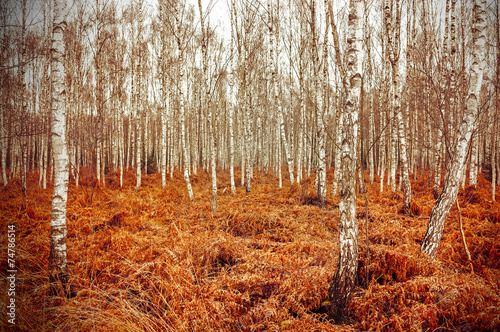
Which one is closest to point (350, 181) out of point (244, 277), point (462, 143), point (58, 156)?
point (244, 277)

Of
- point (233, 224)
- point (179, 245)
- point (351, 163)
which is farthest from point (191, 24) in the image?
point (351, 163)

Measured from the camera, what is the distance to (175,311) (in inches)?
116

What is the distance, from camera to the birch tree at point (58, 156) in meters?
3.28

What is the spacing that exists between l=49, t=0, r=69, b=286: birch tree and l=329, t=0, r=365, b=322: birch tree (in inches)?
148

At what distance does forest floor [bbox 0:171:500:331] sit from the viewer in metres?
2.64

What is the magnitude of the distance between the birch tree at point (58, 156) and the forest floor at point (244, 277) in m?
0.29

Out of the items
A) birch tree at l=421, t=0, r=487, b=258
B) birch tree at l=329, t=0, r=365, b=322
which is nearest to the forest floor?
birch tree at l=329, t=0, r=365, b=322

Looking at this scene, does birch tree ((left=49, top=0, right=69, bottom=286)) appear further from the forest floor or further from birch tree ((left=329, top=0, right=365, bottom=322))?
birch tree ((left=329, top=0, right=365, bottom=322))

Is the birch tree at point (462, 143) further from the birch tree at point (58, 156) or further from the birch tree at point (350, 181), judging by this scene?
the birch tree at point (58, 156)

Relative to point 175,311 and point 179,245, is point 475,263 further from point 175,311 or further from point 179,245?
point 179,245

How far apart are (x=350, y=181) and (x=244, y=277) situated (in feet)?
7.01

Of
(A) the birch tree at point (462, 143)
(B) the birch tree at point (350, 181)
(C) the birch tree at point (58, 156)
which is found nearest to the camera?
(B) the birch tree at point (350, 181)

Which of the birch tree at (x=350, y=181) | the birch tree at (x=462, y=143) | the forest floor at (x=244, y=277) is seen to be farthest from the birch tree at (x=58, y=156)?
the birch tree at (x=462, y=143)

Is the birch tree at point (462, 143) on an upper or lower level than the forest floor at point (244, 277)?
upper
